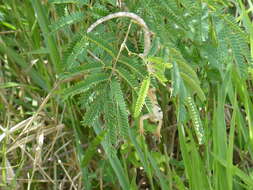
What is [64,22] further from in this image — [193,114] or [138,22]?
[193,114]

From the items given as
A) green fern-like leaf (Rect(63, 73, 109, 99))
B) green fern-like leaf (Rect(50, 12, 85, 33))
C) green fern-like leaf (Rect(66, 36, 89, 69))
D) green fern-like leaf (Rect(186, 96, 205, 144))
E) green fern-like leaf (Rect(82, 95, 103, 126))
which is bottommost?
green fern-like leaf (Rect(186, 96, 205, 144))

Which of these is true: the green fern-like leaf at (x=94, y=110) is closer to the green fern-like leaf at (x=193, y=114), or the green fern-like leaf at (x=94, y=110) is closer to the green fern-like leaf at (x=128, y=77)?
the green fern-like leaf at (x=128, y=77)

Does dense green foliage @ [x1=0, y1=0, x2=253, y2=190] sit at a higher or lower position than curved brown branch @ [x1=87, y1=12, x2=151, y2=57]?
lower

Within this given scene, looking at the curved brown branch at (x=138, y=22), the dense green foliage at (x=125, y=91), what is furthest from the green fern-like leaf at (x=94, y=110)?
the curved brown branch at (x=138, y=22)

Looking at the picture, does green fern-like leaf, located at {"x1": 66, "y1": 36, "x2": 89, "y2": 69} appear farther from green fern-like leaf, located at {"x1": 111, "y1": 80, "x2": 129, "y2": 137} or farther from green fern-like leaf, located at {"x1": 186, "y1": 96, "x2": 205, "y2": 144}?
green fern-like leaf, located at {"x1": 186, "y1": 96, "x2": 205, "y2": 144}

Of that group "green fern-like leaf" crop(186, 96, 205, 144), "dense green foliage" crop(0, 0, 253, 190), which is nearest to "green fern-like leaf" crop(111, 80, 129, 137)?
"dense green foliage" crop(0, 0, 253, 190)

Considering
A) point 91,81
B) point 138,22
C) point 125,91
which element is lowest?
point 125,91

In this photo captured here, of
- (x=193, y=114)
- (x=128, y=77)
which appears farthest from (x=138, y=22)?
(x=193, y=114)

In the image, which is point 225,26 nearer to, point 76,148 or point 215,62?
point 215,62

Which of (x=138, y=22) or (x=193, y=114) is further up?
(x=138, y=22)

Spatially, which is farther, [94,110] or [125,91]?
[125,91]
